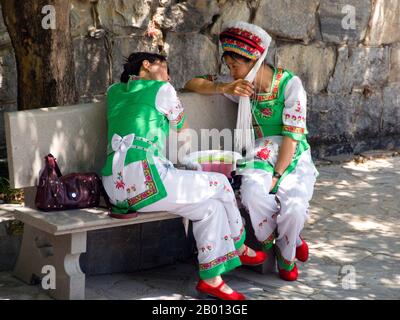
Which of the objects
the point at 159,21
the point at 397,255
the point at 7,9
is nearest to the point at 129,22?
the point at 159,21

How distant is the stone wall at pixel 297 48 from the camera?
257 inches

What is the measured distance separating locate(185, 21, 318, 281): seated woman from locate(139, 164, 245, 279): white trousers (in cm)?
30

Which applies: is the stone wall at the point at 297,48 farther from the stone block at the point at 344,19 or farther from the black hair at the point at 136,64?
the black hair at the point at 136,64

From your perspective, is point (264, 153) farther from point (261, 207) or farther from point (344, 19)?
point (344, 19)

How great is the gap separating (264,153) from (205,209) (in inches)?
28.7

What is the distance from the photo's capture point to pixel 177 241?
5.24m

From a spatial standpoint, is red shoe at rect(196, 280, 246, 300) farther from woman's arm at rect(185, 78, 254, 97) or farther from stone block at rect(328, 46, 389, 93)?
stone block at rect(328, 46, 389, 93)

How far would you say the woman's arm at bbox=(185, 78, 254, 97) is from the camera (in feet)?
16.6

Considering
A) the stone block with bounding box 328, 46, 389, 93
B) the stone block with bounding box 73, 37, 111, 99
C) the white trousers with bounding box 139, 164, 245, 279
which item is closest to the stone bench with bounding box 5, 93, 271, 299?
the white trousers with bounding box 139, 164, 245, 279

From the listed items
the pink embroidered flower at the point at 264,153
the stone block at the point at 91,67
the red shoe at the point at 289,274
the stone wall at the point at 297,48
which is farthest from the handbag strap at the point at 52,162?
the stone block at the point at 91,67

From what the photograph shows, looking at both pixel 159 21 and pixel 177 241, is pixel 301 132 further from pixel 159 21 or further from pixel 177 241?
pixel 159 21

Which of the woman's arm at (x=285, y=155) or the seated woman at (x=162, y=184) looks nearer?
the seated woman at (x=162, y=184)

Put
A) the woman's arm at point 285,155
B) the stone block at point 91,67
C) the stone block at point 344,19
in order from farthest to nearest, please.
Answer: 1. the stone block at point 344,19
2. the stone block at point 91,67
3. the woman's arm at point 285,155

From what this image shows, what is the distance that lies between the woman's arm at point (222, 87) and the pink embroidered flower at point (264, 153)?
32cm
